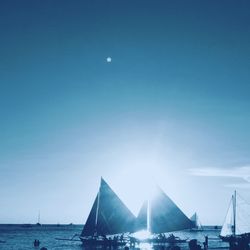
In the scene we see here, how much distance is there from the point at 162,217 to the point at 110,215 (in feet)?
34.3

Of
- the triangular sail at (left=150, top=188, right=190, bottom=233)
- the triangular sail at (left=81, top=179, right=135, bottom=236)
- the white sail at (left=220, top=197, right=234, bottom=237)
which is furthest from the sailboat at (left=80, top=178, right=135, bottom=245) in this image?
the white sail at (left=220, top=197, right=234, bottom=237)

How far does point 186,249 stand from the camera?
2746 inches

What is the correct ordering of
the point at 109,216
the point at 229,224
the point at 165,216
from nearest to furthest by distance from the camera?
1. the point at 165,216
2. the point at 109,216
3. the point at 229,224

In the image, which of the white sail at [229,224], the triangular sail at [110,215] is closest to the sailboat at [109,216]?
the triangular sail at [110,215]

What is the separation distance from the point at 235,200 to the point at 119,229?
31.8 metres

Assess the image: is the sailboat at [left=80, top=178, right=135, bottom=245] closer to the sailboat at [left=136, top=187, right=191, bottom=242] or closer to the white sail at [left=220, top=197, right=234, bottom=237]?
the sailboat at [left=136, top=187, right=191, bottom=242]

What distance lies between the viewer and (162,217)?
54.8 meters

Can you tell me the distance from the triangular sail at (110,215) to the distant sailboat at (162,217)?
2.48 m

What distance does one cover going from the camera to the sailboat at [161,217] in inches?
2084

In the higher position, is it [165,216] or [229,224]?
[229,224]

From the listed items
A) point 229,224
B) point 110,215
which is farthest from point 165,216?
point 229,224

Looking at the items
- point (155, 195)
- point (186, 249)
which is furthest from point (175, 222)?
point (186, 249)

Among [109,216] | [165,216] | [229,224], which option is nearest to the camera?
[165,216]

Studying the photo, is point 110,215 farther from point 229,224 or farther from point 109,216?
point 229,224
